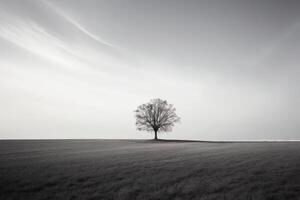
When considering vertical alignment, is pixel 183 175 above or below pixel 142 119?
below

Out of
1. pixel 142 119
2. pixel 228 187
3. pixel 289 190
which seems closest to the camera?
pixel 289 190

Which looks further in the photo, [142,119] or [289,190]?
[142,119]

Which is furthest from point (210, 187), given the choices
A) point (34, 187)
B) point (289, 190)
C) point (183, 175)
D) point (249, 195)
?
point (34, 187)

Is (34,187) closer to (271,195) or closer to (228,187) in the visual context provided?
(228,187)

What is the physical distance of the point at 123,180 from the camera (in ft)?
28.7

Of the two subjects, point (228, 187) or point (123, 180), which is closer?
point (228, 187)

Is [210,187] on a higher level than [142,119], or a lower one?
lower

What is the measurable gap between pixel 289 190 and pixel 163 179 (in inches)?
219

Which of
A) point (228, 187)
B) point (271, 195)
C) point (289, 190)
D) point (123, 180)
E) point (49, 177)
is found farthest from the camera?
point (49, 177)

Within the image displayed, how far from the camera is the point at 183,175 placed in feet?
31.3

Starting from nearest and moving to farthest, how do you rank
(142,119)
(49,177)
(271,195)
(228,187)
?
(271,195), (228,187), (49,177), (142,119)

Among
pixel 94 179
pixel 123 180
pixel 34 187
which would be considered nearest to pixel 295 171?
pixel 123 180

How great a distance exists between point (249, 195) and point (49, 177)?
10.1m

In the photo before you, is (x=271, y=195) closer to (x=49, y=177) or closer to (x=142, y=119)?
(x=49, y=177)
